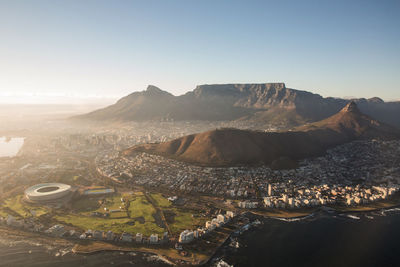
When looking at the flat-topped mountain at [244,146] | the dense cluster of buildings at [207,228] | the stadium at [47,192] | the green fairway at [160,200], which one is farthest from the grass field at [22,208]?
the flat-topped mountain at [244,146]

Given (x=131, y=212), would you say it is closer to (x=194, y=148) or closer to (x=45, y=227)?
(x=45, y=227)

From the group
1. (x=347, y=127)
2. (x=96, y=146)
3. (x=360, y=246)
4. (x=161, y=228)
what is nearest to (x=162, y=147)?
(x=96, y=146)

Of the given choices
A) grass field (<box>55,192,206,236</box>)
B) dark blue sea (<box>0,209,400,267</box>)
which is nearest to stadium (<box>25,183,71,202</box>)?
grass field (<box>55,192,206,236</box>)

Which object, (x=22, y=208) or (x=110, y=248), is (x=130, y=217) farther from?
(x=22, y=208)

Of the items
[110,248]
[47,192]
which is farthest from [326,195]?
[47,192]

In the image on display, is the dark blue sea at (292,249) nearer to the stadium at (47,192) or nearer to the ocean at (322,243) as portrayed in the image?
the ocean at (322,243)
